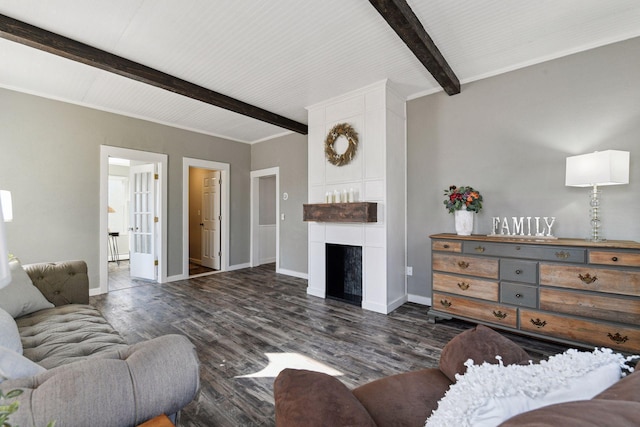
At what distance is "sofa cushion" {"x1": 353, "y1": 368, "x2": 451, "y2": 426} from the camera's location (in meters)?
1.00

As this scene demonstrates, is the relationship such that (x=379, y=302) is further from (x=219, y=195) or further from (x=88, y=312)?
(x=219, y=195)

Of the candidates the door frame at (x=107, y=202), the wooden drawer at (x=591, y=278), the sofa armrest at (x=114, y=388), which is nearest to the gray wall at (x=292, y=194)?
the door frame at (x=107, y=202)

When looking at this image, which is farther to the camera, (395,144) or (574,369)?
(395,144)

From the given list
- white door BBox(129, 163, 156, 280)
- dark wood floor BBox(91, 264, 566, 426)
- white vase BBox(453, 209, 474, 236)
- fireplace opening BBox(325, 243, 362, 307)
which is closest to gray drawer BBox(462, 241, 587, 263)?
white vase BBox(453, 209, 474, 236)

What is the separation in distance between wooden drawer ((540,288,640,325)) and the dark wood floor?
418mm

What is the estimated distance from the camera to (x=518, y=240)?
8.92ft

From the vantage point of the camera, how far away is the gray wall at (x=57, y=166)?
370cm

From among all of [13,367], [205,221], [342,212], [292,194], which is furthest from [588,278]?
[205,221]

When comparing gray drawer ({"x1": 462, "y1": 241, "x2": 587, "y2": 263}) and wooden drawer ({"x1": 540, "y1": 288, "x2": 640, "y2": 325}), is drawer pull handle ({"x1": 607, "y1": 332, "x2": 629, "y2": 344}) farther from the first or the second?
gray drawer ({"x1": 462, "y1": 241, "x2": 587, "y2": 263})

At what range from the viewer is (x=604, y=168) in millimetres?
2420

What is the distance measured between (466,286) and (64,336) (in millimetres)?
3299

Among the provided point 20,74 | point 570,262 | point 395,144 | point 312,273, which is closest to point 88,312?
point 312,273

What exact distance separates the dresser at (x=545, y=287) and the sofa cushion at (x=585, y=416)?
101 inches

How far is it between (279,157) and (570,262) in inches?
188
